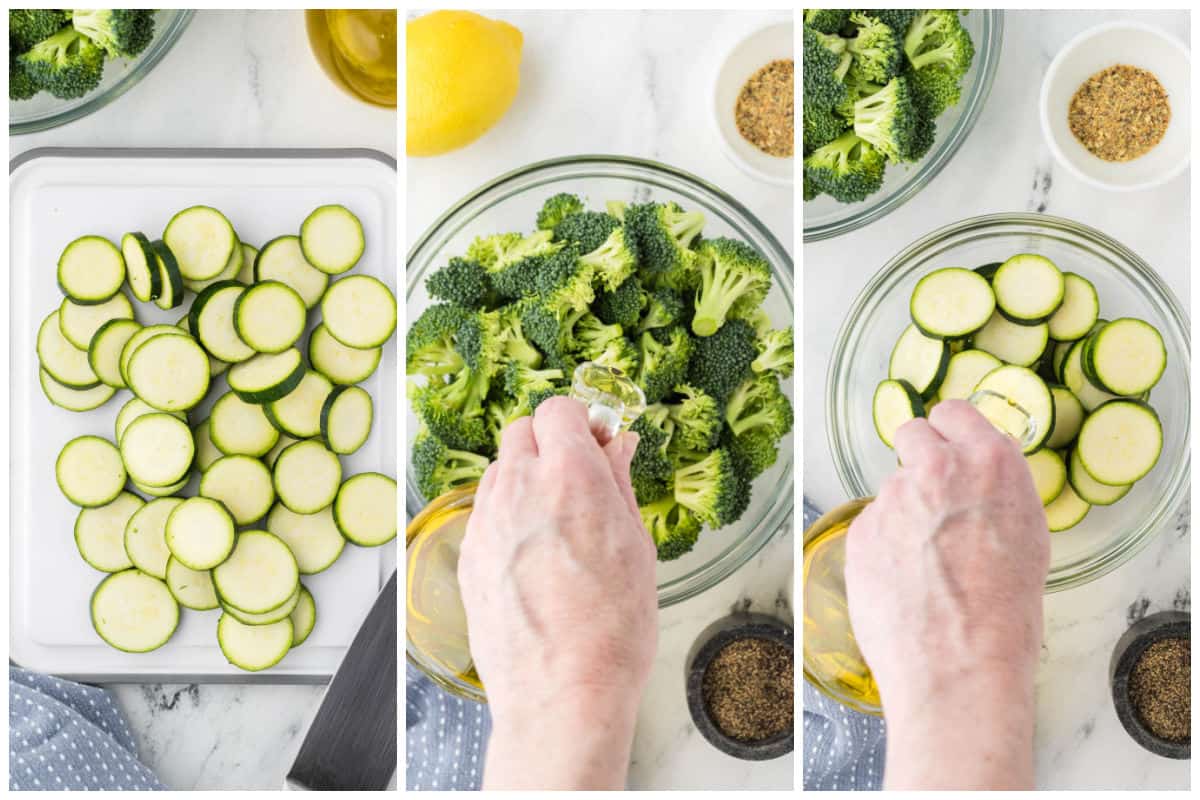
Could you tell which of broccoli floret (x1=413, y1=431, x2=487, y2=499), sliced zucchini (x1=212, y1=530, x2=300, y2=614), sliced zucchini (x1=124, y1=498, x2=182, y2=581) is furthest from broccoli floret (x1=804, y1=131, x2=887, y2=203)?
sliced zucchini (x1=124, y1=498, x2=182, y2=581)

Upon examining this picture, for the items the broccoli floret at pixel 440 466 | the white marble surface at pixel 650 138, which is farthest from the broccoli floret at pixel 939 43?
the broccoli floret at pixel 440 466

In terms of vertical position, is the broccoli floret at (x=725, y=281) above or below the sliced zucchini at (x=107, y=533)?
above

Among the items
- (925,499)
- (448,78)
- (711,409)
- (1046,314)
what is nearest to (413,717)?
(711,409)

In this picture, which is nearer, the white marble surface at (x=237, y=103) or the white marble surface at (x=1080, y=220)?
the white marble surface at (x=1080, y=220)

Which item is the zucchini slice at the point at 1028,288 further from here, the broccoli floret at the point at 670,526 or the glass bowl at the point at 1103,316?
the broccoli floret at the point at 670,526

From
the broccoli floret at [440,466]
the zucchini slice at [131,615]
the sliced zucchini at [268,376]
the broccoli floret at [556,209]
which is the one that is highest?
the broccoli floret at [556,209]

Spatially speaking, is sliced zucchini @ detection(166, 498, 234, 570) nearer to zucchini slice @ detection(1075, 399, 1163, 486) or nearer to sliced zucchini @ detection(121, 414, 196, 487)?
sliced zucchini @ detection(121, 414, 196, 487)

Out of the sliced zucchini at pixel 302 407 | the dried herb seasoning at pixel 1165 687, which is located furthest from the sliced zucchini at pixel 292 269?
the dried herb seasoning at pixel 1165 687
